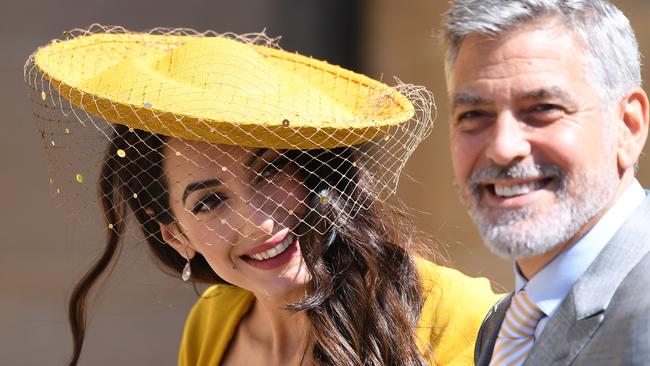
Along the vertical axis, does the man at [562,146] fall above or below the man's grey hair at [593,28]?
below

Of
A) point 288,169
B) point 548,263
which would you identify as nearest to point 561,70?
point 548,263

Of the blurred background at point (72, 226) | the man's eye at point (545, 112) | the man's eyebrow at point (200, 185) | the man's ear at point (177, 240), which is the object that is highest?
the man's eye at point (545, 112)

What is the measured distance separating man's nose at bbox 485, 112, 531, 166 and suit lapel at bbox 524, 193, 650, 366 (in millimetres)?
232

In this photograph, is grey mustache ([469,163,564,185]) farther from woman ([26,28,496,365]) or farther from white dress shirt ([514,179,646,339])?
woman ([26,28,496,365])

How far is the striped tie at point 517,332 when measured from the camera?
7.45ft

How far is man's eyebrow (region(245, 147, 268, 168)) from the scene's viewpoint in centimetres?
306

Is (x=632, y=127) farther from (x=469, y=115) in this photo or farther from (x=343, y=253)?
(x=343, y=253)

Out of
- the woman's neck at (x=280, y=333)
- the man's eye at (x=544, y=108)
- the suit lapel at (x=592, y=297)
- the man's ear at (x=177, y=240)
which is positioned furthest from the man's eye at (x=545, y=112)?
the man's ear at (x=177, y=240)

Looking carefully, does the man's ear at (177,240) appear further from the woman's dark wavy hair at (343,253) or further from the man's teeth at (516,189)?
the man's teeth at (516,189)

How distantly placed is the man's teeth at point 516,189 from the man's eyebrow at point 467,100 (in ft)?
0.53

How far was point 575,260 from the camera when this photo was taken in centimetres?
218

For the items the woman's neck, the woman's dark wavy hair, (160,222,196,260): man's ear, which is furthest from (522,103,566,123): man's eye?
(160,222,196,260): man's ear

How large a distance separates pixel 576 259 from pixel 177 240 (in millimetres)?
1527

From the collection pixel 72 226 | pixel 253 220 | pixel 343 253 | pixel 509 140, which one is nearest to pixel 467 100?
pixel 509 140
